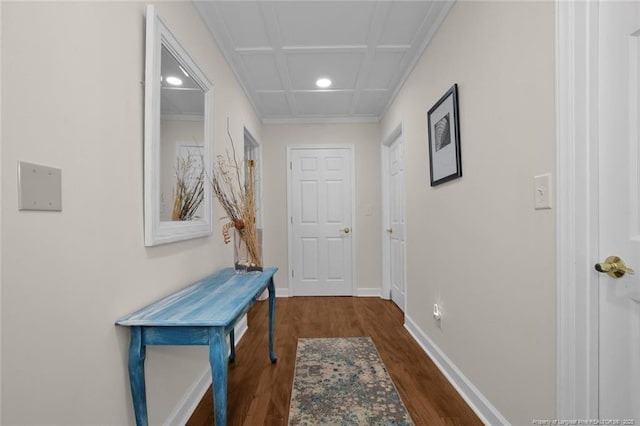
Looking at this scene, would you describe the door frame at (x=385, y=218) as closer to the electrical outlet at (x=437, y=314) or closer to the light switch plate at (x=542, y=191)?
the electrical outlet at (x=437, y=314)

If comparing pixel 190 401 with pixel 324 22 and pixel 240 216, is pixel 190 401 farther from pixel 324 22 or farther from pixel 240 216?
pixel 324 22

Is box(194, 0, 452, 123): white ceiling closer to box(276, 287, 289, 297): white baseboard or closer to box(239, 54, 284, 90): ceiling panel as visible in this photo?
box(239, 54, 284, 90): ceiling panel

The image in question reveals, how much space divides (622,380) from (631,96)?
0.89 m

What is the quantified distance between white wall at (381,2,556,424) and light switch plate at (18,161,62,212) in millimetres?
1614

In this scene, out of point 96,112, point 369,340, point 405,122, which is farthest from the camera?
point 405,122

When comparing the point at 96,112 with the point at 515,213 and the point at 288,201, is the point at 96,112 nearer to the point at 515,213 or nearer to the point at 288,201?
the point at 515,213

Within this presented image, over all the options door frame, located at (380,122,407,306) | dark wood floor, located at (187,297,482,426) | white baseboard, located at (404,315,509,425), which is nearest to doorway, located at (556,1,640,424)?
white baseboard, located at (404,315,509,425)

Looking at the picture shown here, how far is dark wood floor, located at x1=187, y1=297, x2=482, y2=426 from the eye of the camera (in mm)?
1647

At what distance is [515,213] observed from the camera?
4.38 feet

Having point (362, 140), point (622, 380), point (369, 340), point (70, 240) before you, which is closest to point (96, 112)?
point (70, 240)

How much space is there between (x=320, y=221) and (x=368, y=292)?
3.74 ft

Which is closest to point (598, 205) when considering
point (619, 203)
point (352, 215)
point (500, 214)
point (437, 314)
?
point (619, 203)

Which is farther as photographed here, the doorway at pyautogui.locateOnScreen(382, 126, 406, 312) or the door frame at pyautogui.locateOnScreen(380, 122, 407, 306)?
the door frame at pyautogui.locateOnScreen(380, 122, 407, 306)

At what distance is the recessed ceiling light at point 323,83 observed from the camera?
299 cm
